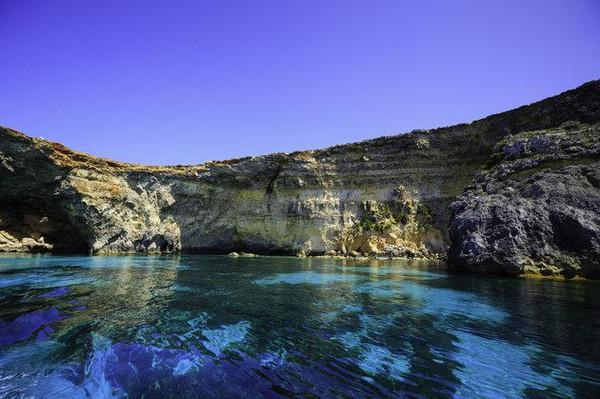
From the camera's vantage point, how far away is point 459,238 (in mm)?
22656

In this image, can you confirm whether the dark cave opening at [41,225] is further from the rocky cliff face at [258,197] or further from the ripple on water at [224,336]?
the ripple on water at [224,336]

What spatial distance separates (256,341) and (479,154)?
3686cm

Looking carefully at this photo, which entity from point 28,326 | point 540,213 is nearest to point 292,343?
point 28,326

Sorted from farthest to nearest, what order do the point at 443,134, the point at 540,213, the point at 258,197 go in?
the point at 258,197 → the point at 443,134 → the point at 540,213

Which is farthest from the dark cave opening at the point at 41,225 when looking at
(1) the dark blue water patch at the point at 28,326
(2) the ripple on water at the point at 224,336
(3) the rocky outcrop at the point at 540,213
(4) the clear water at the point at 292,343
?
(3) the rocky outcrop at the point at 540,213

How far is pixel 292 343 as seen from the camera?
300 inches

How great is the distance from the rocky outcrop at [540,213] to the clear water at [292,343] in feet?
17.9

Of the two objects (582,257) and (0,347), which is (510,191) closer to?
(582,257)

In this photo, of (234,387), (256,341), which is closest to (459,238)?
(256,341)


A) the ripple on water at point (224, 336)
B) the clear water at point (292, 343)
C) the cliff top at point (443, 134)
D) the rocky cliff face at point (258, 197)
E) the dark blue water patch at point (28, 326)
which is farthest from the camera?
the rocky cliff face at point (258, 197)

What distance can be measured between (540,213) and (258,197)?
97.5 feet

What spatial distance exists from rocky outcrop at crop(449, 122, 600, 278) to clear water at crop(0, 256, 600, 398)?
546 centimetres

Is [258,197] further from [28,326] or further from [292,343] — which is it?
[292,343]

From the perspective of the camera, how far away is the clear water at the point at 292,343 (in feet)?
18.3
